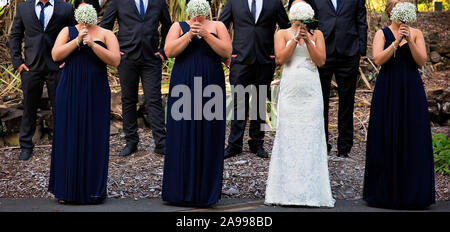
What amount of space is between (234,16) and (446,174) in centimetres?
281

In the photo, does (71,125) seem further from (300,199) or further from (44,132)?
(44,132)

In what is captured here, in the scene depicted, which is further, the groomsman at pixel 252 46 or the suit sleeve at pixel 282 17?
the suit sleeve at pixel 282 17

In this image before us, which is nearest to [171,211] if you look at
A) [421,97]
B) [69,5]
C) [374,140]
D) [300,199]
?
[300,199]

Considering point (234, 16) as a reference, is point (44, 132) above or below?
below

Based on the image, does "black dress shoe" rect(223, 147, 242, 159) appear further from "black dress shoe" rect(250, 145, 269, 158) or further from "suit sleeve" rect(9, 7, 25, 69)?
"suit sleeve" rect(9, 7, 25, 69)

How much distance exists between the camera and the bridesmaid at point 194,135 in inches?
202

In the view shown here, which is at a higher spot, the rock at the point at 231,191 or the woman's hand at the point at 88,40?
the woman's hand at the point at 88,40

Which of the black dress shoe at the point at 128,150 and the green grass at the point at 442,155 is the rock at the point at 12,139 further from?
the green grass at the point at 442,155

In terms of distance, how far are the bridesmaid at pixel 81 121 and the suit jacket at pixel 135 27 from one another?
4.56 feet

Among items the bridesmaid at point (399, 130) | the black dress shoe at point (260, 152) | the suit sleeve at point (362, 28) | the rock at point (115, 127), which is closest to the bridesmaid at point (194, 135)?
the bridesmaid at point (399, 130)

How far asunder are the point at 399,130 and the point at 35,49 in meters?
4.01

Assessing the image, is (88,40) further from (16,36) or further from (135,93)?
(16,36)

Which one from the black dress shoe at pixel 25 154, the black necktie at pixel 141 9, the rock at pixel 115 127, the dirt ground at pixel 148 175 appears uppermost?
the black necktie at pixel 141 9

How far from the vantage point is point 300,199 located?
5113 mm
